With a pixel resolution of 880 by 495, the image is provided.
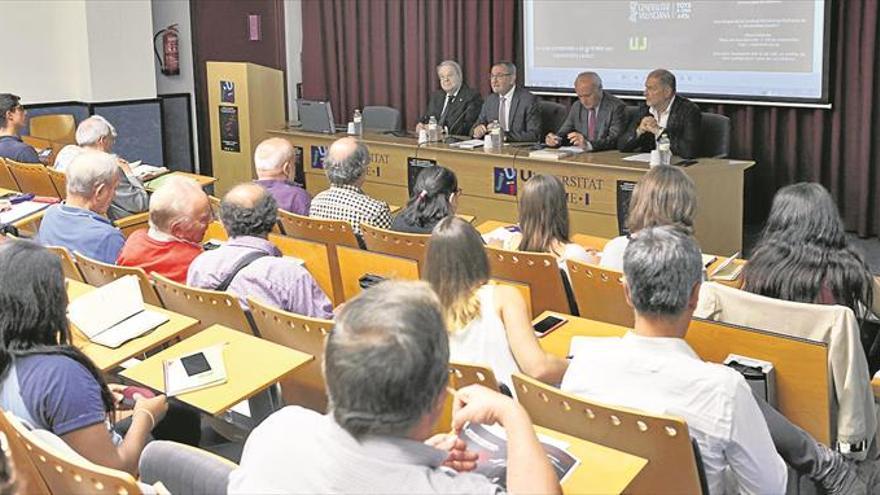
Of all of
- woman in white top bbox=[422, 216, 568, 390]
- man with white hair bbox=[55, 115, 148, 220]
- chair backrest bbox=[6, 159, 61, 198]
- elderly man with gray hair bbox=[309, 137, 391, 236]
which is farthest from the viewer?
chair backrest bbox=[6, 159, 61, 198]

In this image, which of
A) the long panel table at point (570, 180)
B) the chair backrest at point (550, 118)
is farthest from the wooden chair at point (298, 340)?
the chair backrest at point (550, 118)

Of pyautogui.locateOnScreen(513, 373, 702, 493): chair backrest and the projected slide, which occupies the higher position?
the projected slide

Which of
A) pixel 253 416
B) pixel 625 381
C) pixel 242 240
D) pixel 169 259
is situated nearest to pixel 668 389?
pixel 625 381

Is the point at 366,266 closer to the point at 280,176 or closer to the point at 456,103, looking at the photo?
the point at 280,176

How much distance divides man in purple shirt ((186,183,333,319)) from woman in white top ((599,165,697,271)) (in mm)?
1178

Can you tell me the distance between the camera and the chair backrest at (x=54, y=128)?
8.88m

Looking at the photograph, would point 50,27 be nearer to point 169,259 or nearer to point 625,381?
point 169,259

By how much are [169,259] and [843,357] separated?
2510 mm

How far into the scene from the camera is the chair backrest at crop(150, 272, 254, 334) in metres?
3.26

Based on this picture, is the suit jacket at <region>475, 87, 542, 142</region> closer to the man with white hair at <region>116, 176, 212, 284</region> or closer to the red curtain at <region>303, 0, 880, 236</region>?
the red curtain at <region>303, 0, 880, 236</region>

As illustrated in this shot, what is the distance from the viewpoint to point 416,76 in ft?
31.9

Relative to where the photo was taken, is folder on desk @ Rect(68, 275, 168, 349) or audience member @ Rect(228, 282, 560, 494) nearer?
audience member @ Rect(228, 282, 560, 494)

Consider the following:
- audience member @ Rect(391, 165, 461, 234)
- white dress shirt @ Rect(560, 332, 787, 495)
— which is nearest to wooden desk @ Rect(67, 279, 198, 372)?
white dress shirt @ Rect(560, 332, 787, 495)

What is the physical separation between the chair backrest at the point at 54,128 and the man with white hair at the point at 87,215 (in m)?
4.64
